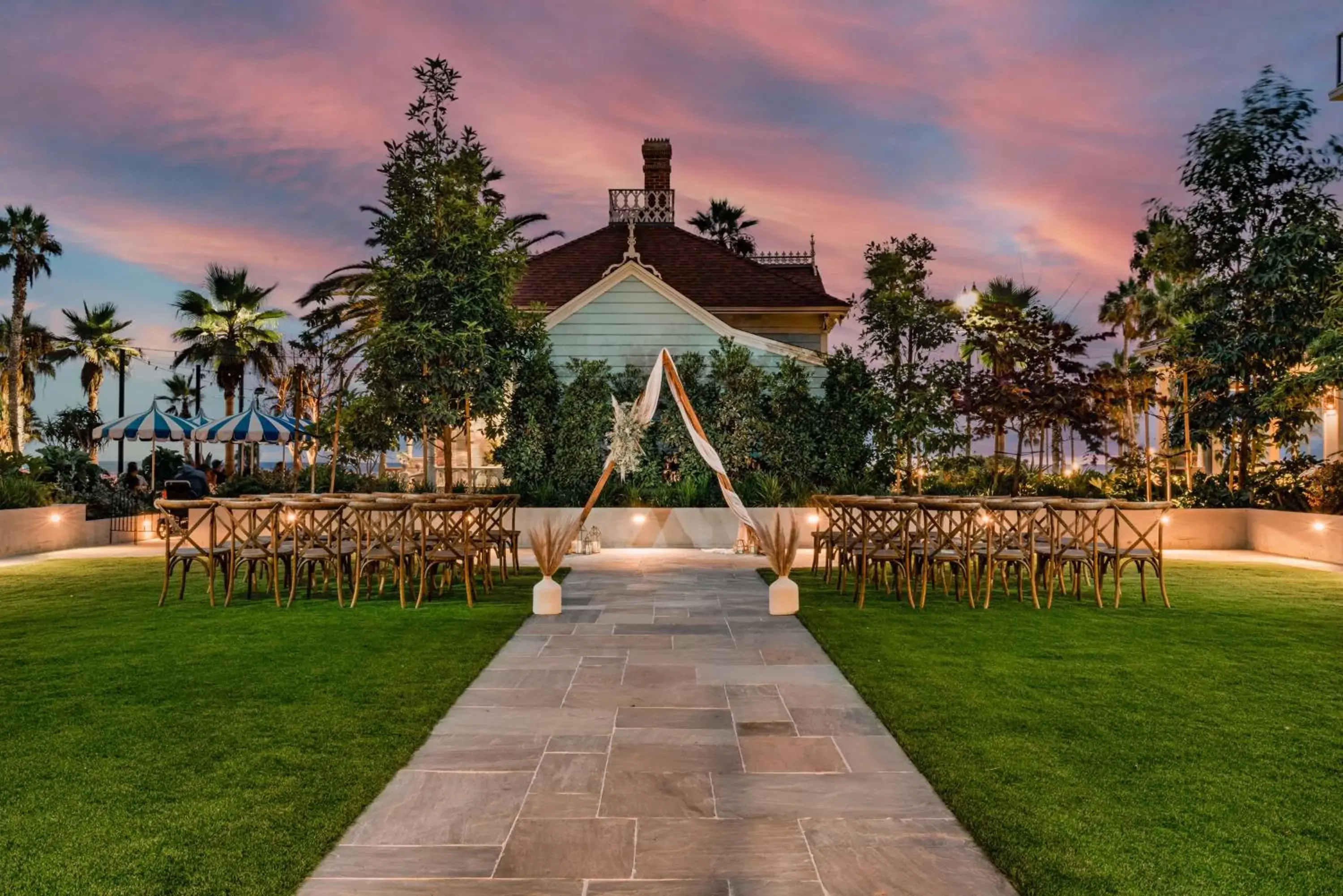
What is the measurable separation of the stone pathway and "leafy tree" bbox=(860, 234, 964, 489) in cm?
985

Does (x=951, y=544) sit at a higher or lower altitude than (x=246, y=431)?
lower

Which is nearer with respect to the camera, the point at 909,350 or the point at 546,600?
the point at 546,600

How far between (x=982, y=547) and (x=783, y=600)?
280 cm

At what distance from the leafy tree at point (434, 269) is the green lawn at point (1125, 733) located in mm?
7309

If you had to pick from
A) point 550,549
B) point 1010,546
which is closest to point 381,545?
point 550,549

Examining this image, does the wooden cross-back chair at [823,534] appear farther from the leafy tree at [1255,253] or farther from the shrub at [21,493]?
the shrub at [21,493]

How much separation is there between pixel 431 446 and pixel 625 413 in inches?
165

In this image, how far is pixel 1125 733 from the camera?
4375 mm

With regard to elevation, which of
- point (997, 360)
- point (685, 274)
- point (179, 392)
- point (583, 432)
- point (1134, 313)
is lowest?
point (583, 432)

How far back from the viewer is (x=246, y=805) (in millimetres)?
3371

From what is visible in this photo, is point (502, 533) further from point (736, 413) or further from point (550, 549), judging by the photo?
point (736, 413)

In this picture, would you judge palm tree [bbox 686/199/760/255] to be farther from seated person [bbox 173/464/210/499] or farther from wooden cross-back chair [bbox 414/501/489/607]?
wooden cross-back chair [bbox 414/501/489/607]

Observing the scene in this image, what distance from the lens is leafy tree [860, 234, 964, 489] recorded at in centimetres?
1533

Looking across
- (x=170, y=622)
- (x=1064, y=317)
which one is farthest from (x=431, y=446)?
(x=1064, y=317)
